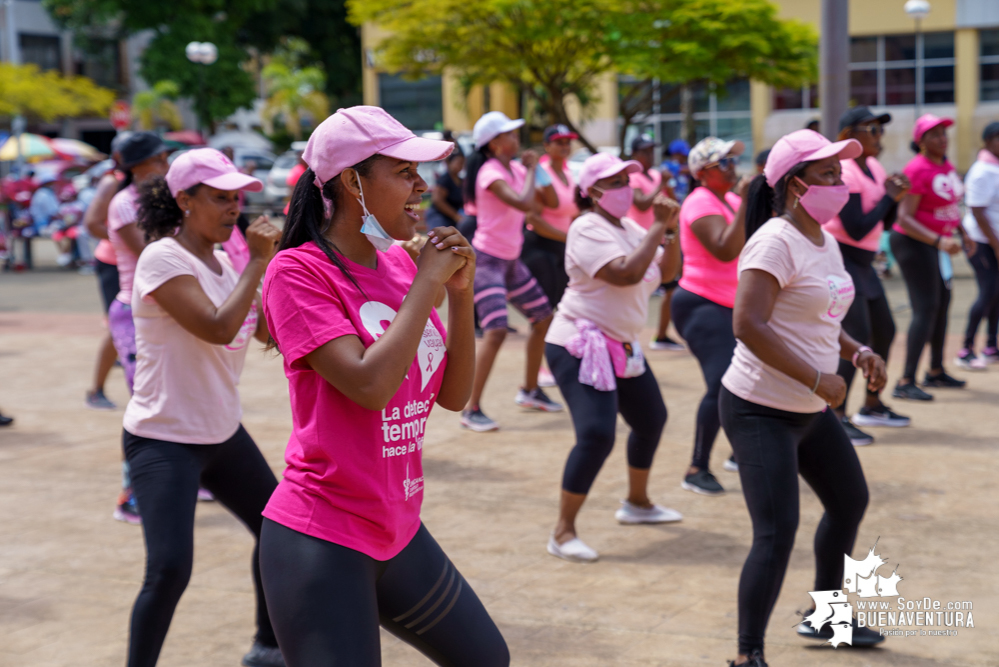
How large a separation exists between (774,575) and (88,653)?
8.19ft

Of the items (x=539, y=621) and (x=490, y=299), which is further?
(x=490, y=299)

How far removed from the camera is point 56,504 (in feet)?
19.9

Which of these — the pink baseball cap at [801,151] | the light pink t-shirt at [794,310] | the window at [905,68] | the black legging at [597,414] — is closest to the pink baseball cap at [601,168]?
the black legging at [597,414]

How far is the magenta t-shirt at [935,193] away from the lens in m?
8.03

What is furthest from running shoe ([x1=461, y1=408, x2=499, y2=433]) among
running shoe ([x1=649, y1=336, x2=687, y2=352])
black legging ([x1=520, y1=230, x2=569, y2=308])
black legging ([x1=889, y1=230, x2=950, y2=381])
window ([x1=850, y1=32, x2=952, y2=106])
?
window ([x1=850, y1=32, x2=952, y2=106])

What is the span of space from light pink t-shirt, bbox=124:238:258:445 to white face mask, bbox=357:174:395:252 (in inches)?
58.1

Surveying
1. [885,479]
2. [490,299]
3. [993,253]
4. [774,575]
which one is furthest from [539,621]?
[993,253]

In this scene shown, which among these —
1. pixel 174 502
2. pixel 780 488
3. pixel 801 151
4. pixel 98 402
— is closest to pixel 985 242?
pixel 801 151

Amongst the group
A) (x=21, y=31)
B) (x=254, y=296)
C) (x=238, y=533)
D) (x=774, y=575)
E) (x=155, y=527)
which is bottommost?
(x=238, y=533)

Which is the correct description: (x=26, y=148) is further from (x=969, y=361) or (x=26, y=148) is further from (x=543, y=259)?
(x=969, y=361)

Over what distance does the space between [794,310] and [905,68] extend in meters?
34.2

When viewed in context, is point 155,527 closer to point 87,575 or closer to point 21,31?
point 87,575

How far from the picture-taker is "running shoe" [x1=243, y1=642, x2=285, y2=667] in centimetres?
391

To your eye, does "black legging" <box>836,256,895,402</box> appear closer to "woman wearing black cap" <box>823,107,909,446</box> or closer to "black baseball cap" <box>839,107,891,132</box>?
"woman wearing black cap" <box>823,107,909,446</box>
